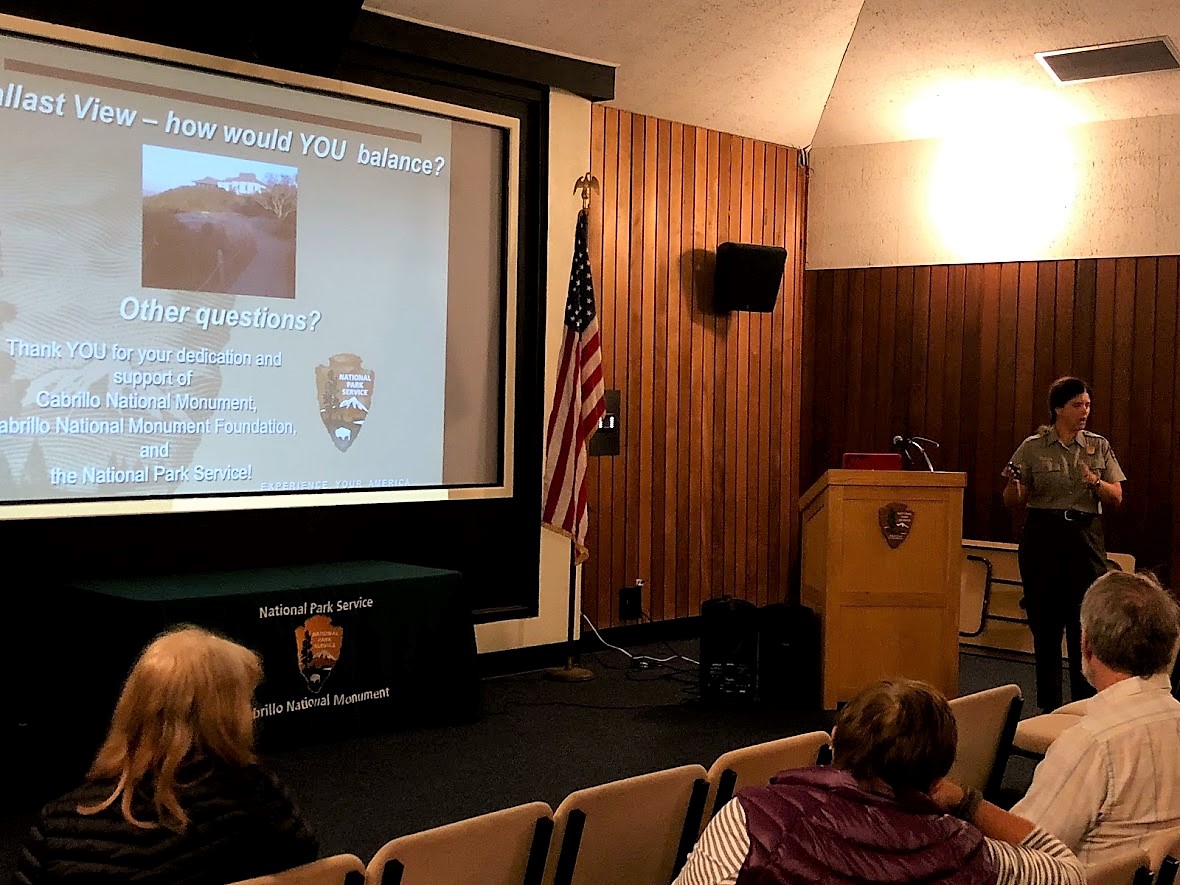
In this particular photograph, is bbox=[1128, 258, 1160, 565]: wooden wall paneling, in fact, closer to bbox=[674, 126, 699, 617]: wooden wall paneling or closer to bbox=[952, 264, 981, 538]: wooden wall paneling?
bbox=[952, 264, 981, 538]: wooden wall paneling

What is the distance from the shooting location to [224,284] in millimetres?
5461

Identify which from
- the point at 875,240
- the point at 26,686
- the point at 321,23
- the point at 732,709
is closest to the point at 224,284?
the point at 321,23

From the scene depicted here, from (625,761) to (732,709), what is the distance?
1.01 m

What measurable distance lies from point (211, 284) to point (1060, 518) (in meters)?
3.96

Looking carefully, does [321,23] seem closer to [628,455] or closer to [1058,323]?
[628,455]

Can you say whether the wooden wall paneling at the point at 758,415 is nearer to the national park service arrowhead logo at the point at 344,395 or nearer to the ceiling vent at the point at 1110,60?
the ceiling vent at the point at 1110,60

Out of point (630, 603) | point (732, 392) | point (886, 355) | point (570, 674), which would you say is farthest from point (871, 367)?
point (570, 674)

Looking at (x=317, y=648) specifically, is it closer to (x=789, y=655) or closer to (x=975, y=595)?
(x=789, y=655)

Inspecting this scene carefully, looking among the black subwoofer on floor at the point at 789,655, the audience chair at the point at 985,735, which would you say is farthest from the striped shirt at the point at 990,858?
the black subwoofer on floor at the point at 789,655

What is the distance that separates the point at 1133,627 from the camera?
2.72m

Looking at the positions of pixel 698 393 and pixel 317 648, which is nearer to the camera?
pixel 317 648

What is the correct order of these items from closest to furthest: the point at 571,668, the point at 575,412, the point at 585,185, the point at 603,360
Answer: the point at 575,412
the point at 571,668
the point at 585,185
the point at 603,360

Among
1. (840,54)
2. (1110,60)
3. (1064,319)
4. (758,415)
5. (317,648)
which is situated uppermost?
(840,54)

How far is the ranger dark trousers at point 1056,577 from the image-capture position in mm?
5723
